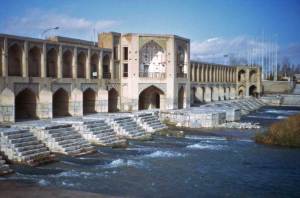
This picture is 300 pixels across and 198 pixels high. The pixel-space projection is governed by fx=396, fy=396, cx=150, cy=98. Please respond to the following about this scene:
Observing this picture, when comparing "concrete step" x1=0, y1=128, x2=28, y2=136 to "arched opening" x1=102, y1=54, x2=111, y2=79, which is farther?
"arched opening" x1=102, y1=54, x2=111, y2=79

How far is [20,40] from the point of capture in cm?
2336

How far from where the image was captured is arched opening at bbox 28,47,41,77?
25.1m

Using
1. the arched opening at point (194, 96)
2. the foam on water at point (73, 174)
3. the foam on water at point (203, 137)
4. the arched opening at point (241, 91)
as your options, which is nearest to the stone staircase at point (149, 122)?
the foam on water at point (203, 137)

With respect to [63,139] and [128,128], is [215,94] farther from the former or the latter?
[63,139]

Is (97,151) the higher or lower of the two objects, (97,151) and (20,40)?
the lower

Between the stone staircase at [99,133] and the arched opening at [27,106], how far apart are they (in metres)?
4.70

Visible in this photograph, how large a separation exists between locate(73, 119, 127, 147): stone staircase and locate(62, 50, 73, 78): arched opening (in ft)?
22.6

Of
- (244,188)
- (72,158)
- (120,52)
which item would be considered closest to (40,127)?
(72,158)

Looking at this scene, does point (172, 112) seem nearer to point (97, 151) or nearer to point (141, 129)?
point (141, 129)

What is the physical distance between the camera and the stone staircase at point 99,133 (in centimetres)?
2059

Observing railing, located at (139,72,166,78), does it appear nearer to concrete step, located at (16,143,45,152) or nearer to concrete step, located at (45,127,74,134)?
concrete step, located at (45,127,74,134)

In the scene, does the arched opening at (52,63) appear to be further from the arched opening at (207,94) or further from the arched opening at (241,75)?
the arched opening at (241,75)

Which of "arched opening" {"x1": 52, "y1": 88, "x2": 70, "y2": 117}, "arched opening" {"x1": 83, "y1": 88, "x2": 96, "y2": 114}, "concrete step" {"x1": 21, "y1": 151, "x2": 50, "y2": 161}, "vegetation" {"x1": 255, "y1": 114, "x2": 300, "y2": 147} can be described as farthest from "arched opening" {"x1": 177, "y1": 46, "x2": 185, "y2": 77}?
"concrete step" {"x1": 21, "y1": 151, "x2": 50, "y2": 161}

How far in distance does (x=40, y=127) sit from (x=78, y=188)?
6037 mm
